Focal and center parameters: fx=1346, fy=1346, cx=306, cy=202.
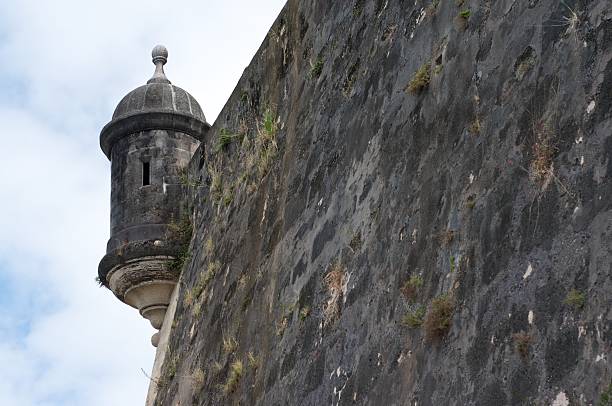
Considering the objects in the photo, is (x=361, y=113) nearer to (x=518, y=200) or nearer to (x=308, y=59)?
(x=308, y=59)

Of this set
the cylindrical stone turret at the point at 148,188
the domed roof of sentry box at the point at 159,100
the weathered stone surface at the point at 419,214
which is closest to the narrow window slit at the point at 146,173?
the cylindrical stone turret at the point at 148,188

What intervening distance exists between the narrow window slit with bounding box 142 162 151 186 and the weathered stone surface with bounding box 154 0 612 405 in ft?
5.88

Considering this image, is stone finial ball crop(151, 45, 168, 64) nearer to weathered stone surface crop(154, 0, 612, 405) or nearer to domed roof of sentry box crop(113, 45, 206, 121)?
domed roof of sentry box crop(113, 45, 206, 121)

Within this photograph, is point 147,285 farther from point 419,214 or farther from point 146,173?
point 419,214

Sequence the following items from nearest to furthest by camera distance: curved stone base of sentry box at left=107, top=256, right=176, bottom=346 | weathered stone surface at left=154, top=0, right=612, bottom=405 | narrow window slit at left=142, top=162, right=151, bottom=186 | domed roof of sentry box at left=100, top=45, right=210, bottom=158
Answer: weathered stone surface at left=154, top=0, right=612, bottom=405 < curved stone base of sentry box at left=107, top=256, right=176, bottom=346 < narrow window slit at left=142, top=162, right=151, bottom=186 < domed roof of sentry box at left=100, top=45, right=210, bottom=158

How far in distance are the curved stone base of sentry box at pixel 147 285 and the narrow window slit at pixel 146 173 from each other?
73 centimetres

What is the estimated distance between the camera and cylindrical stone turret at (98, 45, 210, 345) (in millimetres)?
10930

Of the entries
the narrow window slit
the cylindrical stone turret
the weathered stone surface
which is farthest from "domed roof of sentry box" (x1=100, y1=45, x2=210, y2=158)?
the weathered stone surface

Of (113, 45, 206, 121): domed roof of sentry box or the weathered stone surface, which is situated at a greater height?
(113, 45, 206, 121): domed roof of sentry box

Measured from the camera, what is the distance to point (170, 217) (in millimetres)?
11086

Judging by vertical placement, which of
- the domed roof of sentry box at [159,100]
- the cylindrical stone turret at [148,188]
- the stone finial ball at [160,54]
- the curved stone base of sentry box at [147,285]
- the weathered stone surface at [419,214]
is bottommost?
the weathered stone surface at [419,214]

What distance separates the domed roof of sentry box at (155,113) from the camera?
11398 mm

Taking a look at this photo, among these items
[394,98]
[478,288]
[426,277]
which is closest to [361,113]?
[394,98]

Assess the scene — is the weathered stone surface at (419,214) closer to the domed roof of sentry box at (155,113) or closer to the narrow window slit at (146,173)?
the narrow window slit at (146,173)
